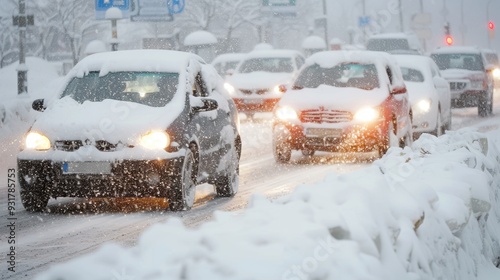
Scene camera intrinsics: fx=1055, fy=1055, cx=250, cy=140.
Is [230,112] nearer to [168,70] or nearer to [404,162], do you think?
[168,70]

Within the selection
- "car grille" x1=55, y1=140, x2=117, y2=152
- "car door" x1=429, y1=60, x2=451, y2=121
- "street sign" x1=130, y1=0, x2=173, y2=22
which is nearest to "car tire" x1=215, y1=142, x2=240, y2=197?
"car grille" x1=55, y1=140, x2=117, y2=152

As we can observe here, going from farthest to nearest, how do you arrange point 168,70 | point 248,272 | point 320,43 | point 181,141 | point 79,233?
point 320,43 → point 168,70 → point 181,141 → point 79,233 → point 248,272

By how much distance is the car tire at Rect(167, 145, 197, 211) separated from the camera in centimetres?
996

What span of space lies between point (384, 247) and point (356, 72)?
1248 centimetres

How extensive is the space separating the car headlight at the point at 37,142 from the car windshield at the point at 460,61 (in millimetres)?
20729

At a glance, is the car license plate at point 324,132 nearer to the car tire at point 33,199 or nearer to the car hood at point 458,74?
the car tire at point 33,199

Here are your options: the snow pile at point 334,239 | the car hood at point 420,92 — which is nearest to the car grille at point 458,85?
the car hood at point 420,92

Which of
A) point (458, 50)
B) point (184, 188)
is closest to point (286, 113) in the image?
point (184, 188)

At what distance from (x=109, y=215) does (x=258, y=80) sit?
17.2 m

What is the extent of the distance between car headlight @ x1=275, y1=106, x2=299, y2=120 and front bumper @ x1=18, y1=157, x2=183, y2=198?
5.89 m

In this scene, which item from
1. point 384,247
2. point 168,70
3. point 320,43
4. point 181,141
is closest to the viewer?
point 384,247

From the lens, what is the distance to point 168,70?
1110 cm

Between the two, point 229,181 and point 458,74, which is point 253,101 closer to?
point 458,74

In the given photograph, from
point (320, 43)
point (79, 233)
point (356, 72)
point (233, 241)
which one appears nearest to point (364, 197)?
point (233, 241)
